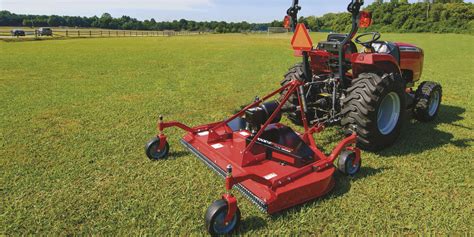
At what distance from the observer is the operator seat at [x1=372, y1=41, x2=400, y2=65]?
6.03 meters

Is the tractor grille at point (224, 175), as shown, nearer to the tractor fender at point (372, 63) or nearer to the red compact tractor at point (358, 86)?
the red compact tractor at point (358, 86)

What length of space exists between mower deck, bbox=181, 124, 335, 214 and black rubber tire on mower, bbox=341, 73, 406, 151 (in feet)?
3.35

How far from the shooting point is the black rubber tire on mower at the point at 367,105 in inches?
183

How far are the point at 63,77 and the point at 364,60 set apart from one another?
10.2m

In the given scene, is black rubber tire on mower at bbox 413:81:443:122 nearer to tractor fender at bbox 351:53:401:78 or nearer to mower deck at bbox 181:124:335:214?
tractor fender at bbox 351:53:401:78

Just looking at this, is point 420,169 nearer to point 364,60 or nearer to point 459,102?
point 364,60

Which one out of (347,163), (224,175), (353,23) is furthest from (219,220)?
(353,23)

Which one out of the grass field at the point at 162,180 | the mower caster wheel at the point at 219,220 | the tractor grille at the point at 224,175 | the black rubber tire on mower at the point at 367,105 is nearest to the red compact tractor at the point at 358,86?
the black rubber tire on mower at the point at 367,105

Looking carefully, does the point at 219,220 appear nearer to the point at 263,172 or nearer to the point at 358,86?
the point at 263,172

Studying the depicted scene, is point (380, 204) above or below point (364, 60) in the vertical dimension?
below

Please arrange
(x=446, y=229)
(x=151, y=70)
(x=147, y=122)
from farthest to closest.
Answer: (x=151, y=70), (x=147, y=122), (x=446, y=229)

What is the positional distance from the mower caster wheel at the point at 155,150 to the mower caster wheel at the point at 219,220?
1.82 meters

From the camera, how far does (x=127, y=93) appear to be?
9.34 m

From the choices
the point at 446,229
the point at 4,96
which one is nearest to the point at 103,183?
the point at 446,229
